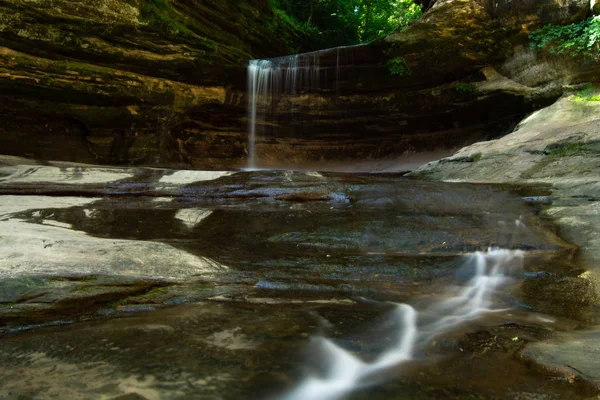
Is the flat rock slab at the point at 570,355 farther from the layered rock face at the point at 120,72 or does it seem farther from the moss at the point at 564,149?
the layered rock face at the point at 120,72

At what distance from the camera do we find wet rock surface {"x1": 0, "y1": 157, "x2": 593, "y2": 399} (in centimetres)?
153

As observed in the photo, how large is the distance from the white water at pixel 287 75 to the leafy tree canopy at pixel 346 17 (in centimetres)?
425

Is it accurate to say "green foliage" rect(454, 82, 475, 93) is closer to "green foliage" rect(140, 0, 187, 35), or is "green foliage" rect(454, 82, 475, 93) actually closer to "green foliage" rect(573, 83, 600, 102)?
"green foliage" rect(573, 83, 600, 102)

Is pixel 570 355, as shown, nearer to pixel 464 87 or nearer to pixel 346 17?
pixel 464 87

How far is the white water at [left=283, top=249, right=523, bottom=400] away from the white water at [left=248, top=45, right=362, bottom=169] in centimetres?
1017

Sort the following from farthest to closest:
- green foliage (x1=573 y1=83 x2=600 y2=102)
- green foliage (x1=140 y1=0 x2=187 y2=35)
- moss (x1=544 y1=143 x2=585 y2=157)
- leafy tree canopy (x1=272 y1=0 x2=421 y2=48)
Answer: leafy tree canopy (x1=272 y1=0 x2=421 y2=48) → green foliage (x1=140 y1=0 x2=187 y2=35) → green foliage (x1=573 y1=83 x2=600 y2=102) → moss (x1=544 y1=143 x2=585 y2=157)

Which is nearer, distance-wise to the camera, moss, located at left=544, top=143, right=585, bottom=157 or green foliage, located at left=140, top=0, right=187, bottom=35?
moss, located at left=544, top=143, right=585, bottom=157

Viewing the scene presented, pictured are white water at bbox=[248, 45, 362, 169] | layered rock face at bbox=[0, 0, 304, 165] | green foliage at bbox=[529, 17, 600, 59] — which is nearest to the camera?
green foliage at bbox=[529, 17, 600, 59]

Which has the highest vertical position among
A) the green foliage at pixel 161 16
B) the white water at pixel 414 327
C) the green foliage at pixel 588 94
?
the green foliage at pixel 161 16

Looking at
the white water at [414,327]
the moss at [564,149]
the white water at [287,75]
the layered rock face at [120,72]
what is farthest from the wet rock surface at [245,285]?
the white water at [287,75]

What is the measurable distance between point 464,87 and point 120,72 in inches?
402

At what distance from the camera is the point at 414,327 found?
2.20m

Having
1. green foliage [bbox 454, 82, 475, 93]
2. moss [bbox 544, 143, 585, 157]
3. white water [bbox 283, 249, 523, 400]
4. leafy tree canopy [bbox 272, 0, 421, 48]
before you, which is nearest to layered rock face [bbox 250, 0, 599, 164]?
green foliage [bbox 454, 82, 475, 93]

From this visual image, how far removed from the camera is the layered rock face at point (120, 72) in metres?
9.17
